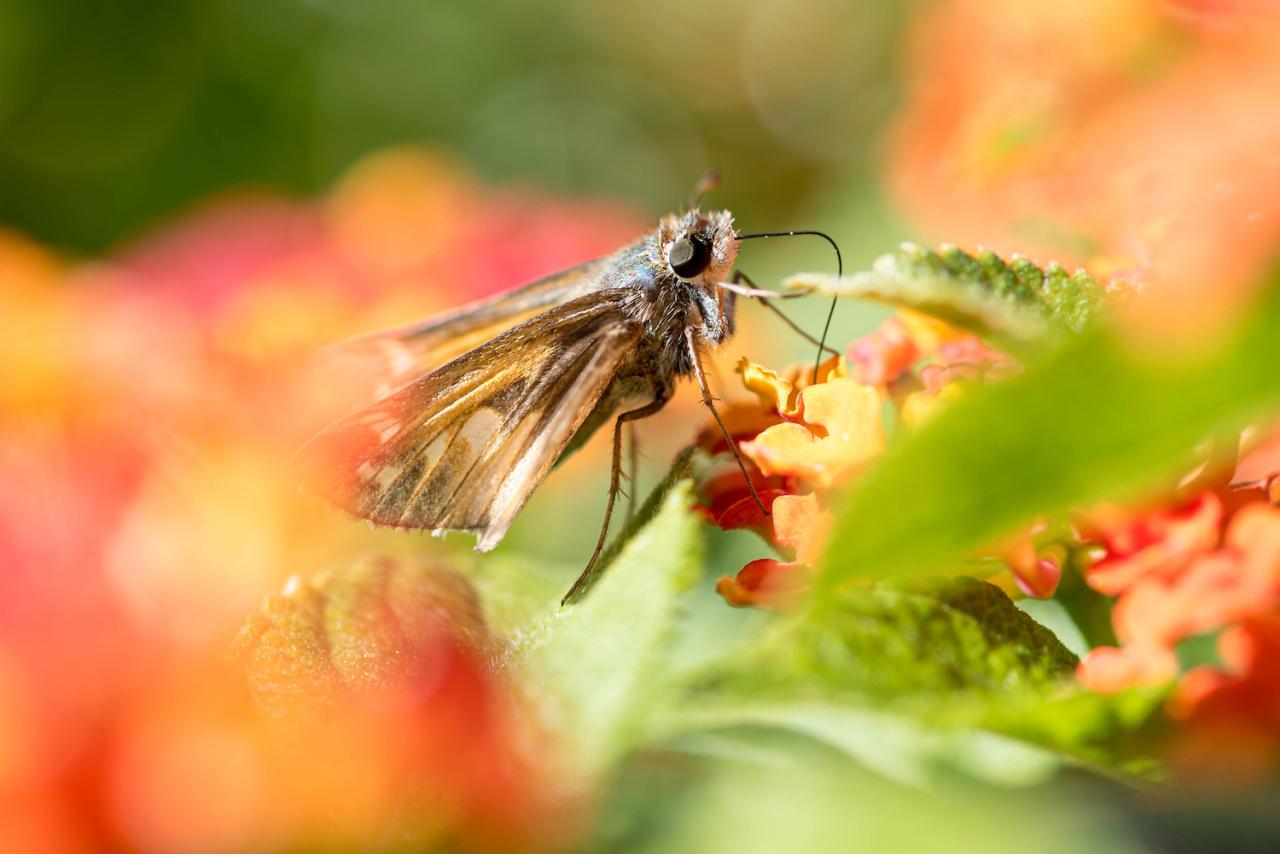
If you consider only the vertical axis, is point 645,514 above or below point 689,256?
below

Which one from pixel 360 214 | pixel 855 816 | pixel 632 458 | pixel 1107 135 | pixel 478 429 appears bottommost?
pixel 855 816

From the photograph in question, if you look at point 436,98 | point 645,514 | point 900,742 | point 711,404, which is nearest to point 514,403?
point 711,404

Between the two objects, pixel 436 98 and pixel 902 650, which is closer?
pixel 902 650

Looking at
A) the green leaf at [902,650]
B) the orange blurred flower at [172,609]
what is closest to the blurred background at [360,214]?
the orange blurred flower at [172,609]

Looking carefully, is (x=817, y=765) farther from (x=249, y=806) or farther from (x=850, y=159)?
(x=850, y=159)

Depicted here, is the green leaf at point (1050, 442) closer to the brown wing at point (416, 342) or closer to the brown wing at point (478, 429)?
the brown wing at point (478, 429)

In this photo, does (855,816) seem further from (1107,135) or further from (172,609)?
(1107,135)
